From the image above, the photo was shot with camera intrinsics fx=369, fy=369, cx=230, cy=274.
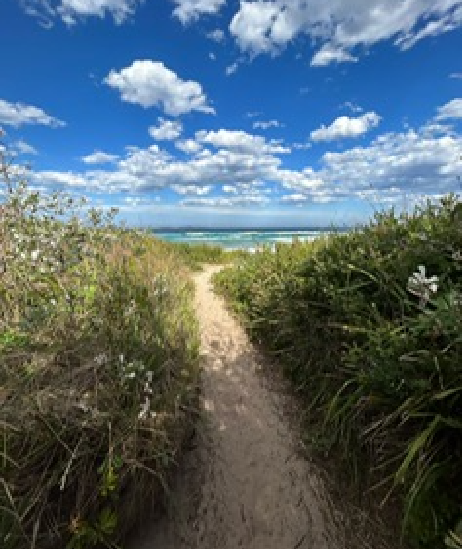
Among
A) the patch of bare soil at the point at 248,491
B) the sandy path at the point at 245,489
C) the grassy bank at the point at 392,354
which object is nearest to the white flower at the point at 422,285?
the grassy bank at the point at 392,354

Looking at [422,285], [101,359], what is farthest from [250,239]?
[422,285]

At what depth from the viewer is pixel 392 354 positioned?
2.26 metres

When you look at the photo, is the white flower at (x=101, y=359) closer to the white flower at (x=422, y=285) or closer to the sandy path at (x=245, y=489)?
the sandy path at (x=245, y=489)

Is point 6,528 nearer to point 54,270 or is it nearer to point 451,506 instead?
point 54,270

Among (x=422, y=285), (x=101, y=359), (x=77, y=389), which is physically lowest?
(x=77, y=389)

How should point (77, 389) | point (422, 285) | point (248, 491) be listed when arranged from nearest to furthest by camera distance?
A: point (422, 285), point (77, 389), point (248, 491)

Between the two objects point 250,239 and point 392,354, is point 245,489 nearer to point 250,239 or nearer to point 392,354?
point 392,354

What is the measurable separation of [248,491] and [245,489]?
29 millimetres

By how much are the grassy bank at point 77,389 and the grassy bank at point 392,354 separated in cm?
125

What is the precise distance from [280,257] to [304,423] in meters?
3.50

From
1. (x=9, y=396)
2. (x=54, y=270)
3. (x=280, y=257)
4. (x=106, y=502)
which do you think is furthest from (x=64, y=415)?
(x=280, y=257)

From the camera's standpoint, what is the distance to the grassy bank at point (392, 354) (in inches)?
Answer: 75.0

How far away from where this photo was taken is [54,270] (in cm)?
316

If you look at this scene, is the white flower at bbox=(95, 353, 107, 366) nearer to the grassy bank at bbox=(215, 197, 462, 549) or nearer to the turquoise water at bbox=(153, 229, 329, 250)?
the grassy bank at bbox=(215, 197, 462, 549)
